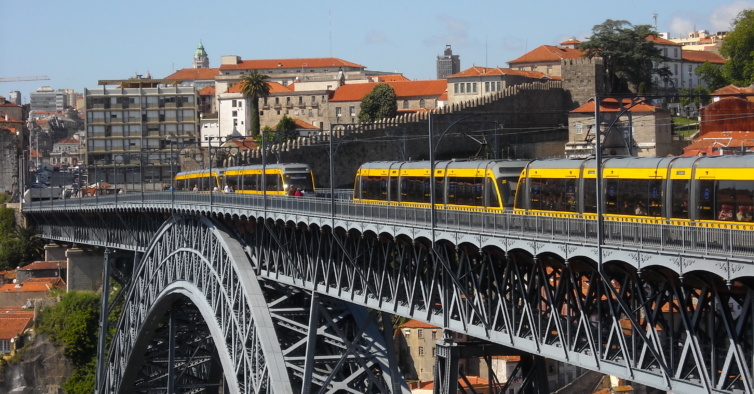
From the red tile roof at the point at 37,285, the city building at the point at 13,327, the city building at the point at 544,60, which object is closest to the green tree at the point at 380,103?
the city building at the point at 544,60

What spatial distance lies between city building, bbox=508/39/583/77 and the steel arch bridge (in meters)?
70.6

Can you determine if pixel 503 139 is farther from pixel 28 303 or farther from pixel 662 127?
pixel 28 303

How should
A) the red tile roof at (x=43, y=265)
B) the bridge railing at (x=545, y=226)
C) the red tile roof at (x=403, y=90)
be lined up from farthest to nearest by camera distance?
the red tile roof at (x=403, y=90)
the red tile roof at (x=43, y=265)
the bridge railing at (x=545, y=226)

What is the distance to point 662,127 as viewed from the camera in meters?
67.8

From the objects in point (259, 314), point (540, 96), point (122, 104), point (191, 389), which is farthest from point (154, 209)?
point (122, 104)

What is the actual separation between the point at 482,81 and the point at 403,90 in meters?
15.7

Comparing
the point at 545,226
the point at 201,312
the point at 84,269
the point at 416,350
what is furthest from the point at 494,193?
the point at 84,269

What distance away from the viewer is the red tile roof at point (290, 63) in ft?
538

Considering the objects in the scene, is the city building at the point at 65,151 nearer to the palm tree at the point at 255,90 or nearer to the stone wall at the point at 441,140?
the palm tree at the point at 255,90

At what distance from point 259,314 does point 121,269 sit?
1438 inches

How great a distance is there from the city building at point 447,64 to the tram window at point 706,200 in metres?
172

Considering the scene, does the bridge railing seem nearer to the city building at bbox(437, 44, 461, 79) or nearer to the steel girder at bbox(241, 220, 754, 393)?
the steel girder at bbox(241, 220, 754, 393)

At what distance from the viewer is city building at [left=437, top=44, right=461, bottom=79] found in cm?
19150

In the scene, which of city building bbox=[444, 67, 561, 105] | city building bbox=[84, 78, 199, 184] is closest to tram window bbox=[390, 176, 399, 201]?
city building bbox=[444, 67, 561, 105]
